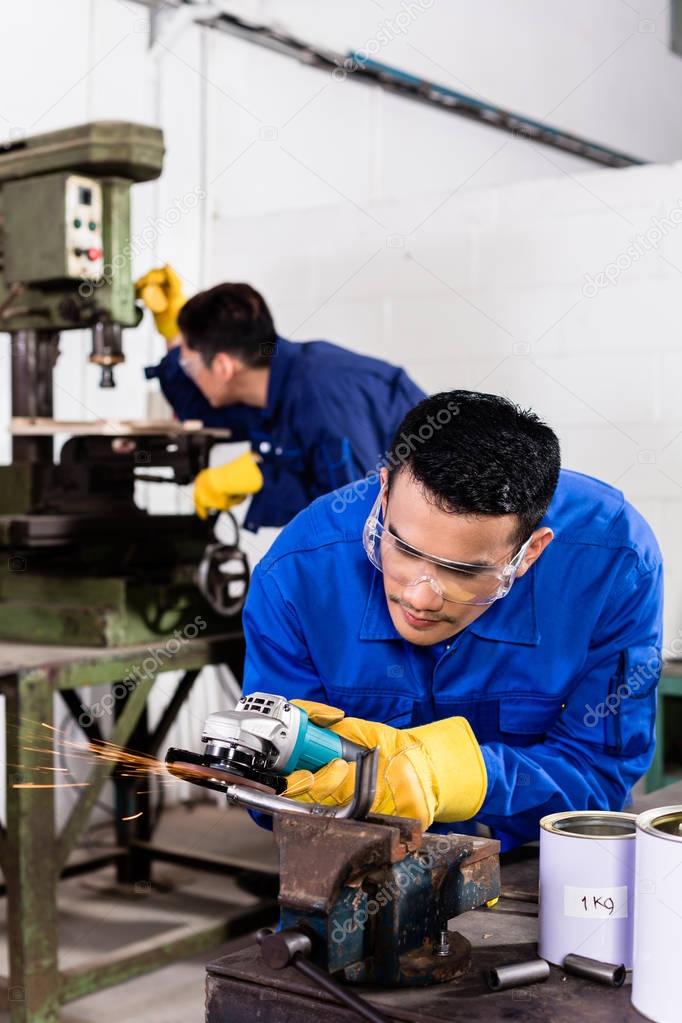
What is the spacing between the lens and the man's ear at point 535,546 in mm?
1311

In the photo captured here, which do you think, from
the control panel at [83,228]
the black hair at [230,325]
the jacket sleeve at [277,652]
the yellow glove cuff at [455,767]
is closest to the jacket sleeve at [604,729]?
the yellow glove cuff at [455,767]

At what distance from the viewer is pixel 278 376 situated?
2.70 metres

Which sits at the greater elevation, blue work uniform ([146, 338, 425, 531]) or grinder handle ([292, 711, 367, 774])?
blue work uniform ([146, 338, 425, 531])

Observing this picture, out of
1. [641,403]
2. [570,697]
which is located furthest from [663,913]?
[641,403]

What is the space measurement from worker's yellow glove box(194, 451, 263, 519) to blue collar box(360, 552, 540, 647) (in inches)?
47.8

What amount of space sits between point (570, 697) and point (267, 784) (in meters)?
0.51

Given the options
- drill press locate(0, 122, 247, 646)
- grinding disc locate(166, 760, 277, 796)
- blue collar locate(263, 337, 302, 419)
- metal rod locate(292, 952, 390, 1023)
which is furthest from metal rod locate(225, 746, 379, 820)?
blue collar locate(263, 337, 302, 419)

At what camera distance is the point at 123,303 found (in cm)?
232

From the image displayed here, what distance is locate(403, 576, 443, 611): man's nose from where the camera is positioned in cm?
123

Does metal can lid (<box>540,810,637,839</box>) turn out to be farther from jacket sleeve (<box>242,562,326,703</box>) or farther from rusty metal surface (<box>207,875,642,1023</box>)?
jacket sleeve (<box>242,562,326,703</box>)

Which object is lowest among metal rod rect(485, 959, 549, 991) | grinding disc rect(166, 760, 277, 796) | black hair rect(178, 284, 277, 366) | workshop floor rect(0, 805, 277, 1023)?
workshop floor rect(0, 805, 277, 1023)

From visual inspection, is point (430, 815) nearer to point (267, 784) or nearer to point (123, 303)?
point (267, 784)

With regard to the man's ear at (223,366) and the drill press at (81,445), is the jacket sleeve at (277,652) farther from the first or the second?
the man's ear at (223,366)

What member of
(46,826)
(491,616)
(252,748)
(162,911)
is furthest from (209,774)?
(162,911)
